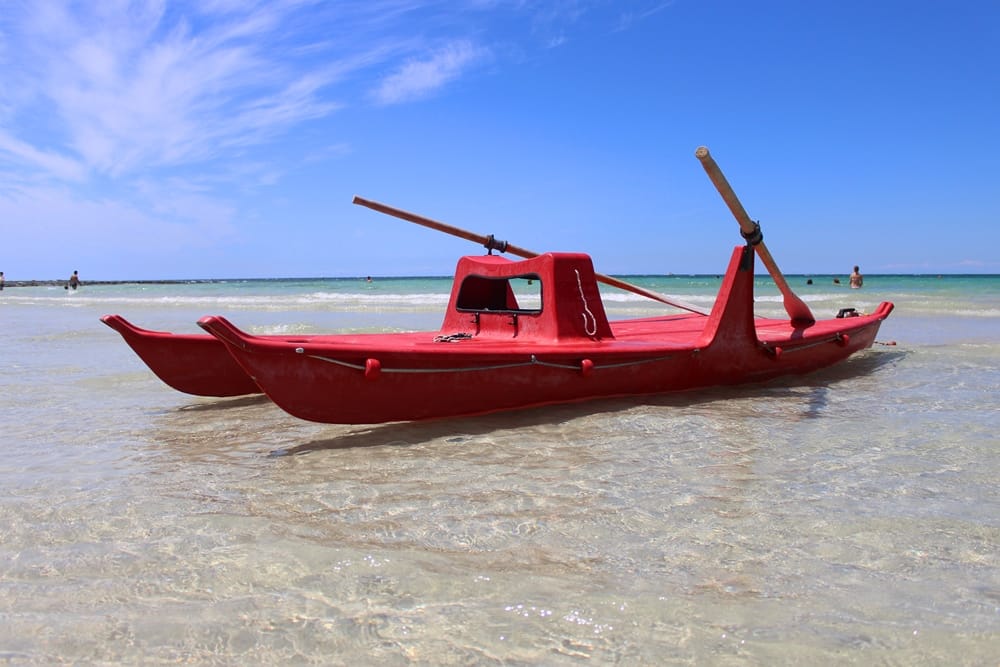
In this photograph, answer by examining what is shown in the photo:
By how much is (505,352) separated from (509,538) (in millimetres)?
2274

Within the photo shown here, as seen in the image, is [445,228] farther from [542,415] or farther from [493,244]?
[542,415]

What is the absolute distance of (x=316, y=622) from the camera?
2250 mm

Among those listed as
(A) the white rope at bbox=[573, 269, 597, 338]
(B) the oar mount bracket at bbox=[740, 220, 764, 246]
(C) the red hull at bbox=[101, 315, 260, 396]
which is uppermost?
(B) the oar mount bracket at bbox=[740, 220, 764, 246]

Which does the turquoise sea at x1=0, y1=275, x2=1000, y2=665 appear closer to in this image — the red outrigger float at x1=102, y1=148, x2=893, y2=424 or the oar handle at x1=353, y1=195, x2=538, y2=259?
the red outrigger float at x1=102, y1=148, x2=893, y2=424

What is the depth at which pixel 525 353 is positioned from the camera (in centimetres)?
520

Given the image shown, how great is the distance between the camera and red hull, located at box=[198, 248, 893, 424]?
442cm

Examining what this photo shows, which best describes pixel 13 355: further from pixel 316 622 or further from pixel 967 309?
pixel 967 309

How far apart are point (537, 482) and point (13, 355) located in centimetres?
859

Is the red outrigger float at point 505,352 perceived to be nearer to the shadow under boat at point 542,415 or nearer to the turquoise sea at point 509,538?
the shadow under boat at point 542,415

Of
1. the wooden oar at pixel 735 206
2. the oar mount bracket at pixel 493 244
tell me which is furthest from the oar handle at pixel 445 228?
the wooden oar at pixel 735 206

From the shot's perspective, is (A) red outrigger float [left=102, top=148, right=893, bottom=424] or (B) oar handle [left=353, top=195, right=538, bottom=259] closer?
(A) red outrigger float [left=102, top=148, right=893, bottom=424]

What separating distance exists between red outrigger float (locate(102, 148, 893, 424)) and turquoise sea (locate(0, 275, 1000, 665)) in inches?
10.1

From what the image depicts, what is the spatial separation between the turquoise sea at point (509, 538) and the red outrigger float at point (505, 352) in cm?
26

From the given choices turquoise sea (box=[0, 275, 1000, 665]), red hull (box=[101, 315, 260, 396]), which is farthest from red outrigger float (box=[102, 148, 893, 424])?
turquoise sea (box=[0, 275, 1000, 665])
